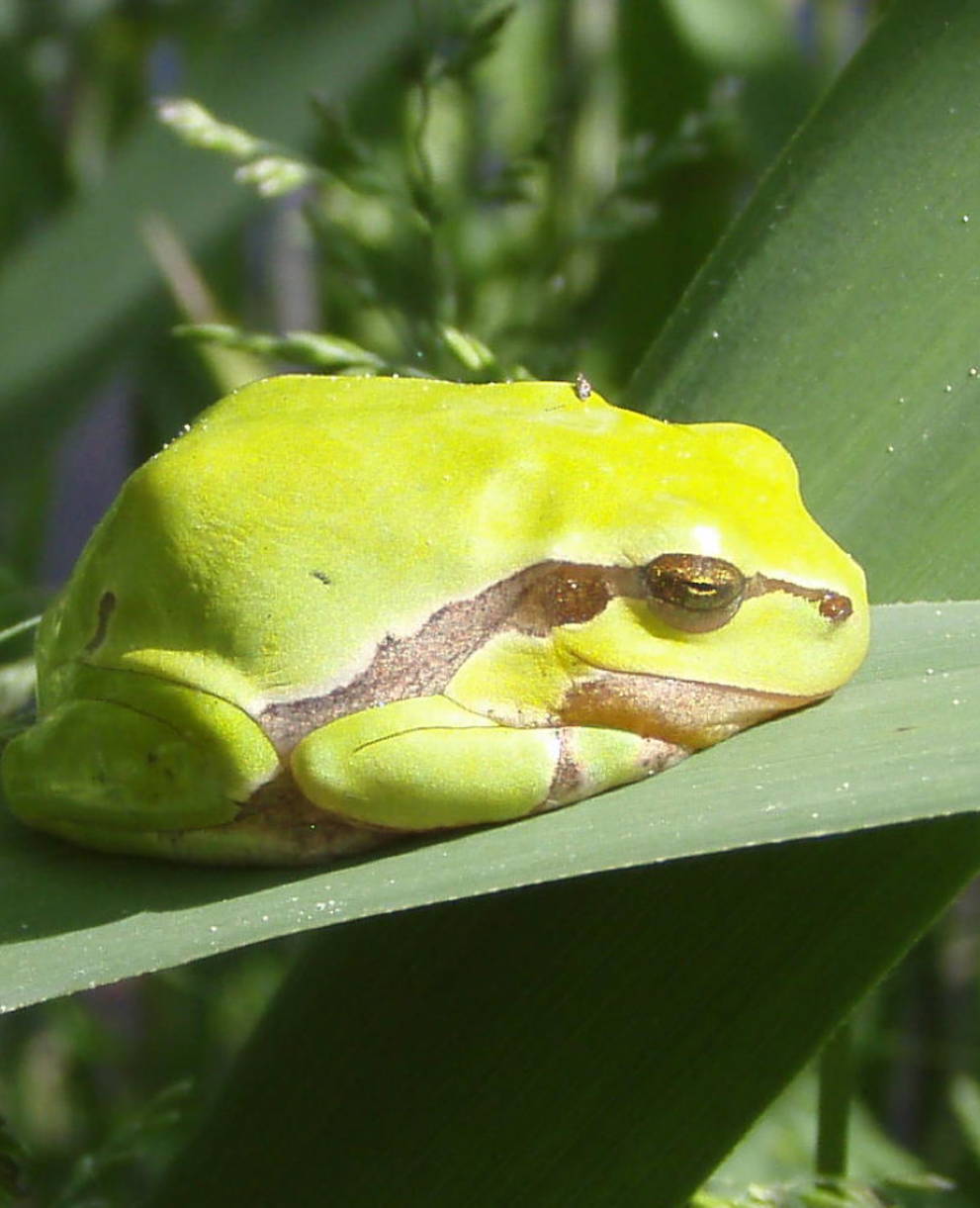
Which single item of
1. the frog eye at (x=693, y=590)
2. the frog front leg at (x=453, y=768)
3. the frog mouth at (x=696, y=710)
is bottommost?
the frog front leg at (x=453, y=768)

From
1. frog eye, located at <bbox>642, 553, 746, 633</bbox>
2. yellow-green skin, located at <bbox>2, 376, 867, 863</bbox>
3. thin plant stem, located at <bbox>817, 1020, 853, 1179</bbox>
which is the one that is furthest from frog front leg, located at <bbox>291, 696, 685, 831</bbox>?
thin plant stem, located at <bbox>817, 1020, 853, 1179</bbox>

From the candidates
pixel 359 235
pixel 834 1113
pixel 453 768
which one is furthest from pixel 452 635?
pixel 359 235

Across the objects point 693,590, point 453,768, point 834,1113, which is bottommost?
point 834,1113

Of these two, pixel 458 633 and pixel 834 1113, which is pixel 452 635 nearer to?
pixel 458 633

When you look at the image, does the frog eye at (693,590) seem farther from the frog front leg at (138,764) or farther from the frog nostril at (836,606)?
the frog front leg at (138,764)

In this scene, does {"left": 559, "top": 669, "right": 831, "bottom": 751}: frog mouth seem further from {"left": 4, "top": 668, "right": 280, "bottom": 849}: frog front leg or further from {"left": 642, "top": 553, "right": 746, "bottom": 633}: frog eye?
{"left": 4, "top": 668, "right": 280, "bottom": 849}: frog front leg

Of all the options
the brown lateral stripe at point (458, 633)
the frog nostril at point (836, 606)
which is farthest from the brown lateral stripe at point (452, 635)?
the frog nostril at point (836, 606)

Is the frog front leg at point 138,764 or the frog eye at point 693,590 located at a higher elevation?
the frog eye at point 693,590
